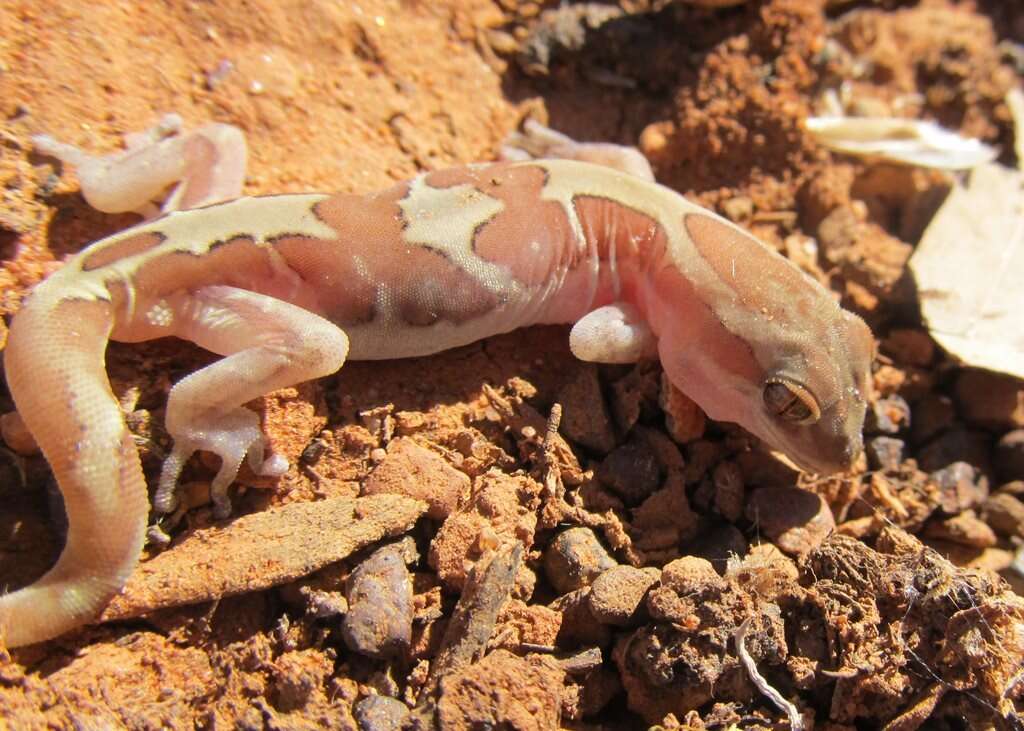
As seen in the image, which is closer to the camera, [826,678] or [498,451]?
[826,678]

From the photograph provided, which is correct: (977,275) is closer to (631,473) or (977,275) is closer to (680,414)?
(680,414)

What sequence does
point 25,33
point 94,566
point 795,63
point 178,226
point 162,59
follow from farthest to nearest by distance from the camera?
point 795,63, point 162,59, point 25,33, point 178,226, point 94,566

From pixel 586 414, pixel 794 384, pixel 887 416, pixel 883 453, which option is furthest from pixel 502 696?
pixel 887 416

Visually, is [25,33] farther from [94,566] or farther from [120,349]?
[94,566]

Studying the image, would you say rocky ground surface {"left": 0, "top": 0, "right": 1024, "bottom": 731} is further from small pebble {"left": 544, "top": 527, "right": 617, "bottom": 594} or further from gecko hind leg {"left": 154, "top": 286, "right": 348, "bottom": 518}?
gecko hind leg {"left": 154, "top": 286, "right": 348, "bottom": 518}

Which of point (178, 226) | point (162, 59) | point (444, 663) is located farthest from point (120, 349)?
point (444, 663)

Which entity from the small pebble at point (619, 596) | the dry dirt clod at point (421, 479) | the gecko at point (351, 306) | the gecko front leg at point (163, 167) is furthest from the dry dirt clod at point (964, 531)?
the gecko front leg at point (163, 167)
